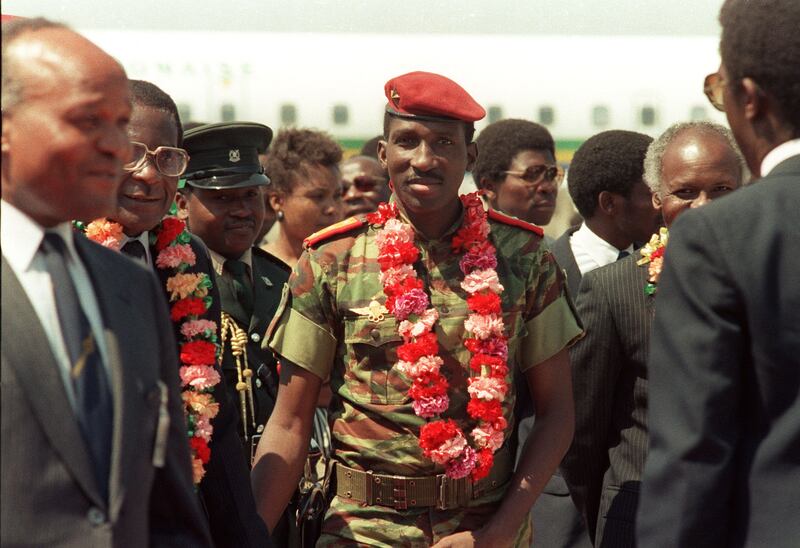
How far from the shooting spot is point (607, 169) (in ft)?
23.5

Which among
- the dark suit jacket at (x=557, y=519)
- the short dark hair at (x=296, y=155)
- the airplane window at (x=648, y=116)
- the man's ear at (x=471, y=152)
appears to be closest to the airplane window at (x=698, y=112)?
the airplane window at (x=648, y=116)

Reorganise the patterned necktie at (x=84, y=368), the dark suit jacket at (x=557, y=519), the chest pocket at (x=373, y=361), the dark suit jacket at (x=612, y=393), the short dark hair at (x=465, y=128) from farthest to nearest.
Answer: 1. the dark suit jacket at (x=557, y=519)
2. the dark suit jacket at (x=612, y=393)
3. the short dark hair at (x=465, y=128)
4. the chest pocket at (x=373, y=361)
5. the patterned necktie at (x=84, y=368)

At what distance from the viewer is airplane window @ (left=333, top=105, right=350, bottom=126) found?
22172 mm

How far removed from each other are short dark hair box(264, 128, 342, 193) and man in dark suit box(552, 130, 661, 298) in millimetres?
1660

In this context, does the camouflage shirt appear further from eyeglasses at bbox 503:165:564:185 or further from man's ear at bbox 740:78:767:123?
eyeglasses at bbox 503:165:564:185

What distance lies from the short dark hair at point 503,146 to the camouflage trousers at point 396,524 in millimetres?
4377

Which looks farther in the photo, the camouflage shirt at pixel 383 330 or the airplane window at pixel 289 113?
the airplane window at pixel 289 113

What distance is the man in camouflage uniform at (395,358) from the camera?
438 cm

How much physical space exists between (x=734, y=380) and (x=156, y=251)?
7.58ft

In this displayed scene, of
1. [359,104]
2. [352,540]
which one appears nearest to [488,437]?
[352,540]

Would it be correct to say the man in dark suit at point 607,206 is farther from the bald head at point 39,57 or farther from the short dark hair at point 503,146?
the bald head at point 39,57

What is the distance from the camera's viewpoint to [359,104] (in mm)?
22344

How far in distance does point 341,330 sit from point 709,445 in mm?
1796

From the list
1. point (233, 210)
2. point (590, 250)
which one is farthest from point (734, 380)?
point (590, 250)
